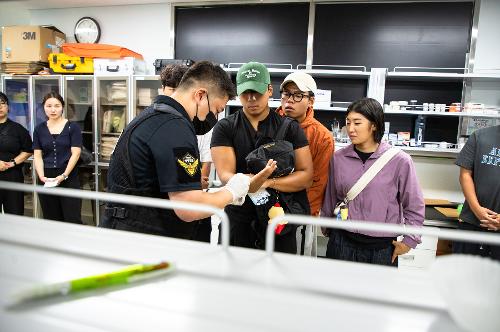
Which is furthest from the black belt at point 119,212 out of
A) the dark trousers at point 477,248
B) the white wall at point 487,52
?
the white wall at point 487,52

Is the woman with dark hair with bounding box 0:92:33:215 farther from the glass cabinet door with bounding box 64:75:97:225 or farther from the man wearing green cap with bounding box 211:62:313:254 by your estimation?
the man wearing green cap with bounding box 211:62:313:254

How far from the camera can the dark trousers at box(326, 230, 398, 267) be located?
1.61 metres

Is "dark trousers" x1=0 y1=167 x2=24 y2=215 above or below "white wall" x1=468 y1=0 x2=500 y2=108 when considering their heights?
below

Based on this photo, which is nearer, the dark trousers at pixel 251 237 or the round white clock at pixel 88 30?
the dark trousers at pixel 251 237

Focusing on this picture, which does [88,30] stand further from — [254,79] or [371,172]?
[371,172]

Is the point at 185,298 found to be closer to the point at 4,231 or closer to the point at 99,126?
the point at 4,231

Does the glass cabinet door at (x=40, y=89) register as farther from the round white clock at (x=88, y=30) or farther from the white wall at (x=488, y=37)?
the white wall at (x=488, y=37)

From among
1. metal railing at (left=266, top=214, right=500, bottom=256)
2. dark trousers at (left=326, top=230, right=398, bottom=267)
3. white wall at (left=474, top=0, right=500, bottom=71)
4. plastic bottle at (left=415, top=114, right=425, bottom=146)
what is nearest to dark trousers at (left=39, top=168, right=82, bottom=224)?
dark trousers at (left=326, top=230, right=398, bottom=267)

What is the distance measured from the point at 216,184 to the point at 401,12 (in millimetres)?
2718


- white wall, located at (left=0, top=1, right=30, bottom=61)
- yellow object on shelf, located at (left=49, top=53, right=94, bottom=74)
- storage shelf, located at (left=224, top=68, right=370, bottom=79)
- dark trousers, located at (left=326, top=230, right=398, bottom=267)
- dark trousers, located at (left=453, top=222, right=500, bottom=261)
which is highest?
white wall, located at (left=0, top=1, right=30, bottom=61)

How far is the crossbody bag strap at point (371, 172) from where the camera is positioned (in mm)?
1601

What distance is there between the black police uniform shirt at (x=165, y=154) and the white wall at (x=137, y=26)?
3416 millimetres

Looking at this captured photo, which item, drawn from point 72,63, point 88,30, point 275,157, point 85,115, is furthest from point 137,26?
point 275,157

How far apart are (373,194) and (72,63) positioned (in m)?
4.09
